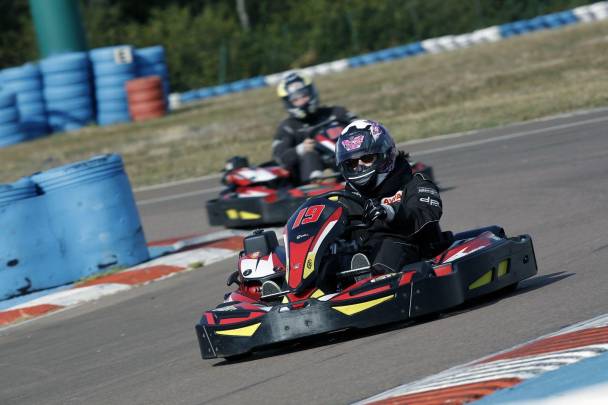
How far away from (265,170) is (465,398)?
26.1 feet

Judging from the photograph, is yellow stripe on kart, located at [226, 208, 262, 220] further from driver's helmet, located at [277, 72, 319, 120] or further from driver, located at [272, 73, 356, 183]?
driver's helmet, located at [277, 72, 319, 120]

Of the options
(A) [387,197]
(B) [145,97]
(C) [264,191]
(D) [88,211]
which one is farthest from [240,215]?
(B) [145,97]

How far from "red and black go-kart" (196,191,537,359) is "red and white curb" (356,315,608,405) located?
37.0 inches

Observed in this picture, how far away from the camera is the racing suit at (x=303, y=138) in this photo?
1159cm

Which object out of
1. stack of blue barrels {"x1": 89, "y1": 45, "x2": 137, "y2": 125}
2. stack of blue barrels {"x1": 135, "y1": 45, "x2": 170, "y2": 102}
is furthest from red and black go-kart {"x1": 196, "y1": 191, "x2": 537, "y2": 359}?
stack of blue barrels {"x1": 135, "y1": 45, "x2": 170, "y2": 102}

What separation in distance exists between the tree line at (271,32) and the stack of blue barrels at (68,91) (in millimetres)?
15569

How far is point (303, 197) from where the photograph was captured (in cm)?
1098

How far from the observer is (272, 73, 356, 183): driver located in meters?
11.7

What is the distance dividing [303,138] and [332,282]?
591 centimetres

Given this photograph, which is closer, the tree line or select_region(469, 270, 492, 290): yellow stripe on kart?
select_region(469, 270, 492, 290): yellow stripe on kart

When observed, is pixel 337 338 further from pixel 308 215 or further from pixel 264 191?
pixel 264 191

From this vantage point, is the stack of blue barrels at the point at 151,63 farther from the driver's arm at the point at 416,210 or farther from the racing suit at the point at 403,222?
the driver's arm at the point at 416,210

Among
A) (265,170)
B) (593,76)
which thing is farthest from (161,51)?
(265,170)

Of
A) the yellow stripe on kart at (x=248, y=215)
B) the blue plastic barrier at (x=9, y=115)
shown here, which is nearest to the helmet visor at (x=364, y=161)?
the yellow stripe on kart at (x=248, y=215)
